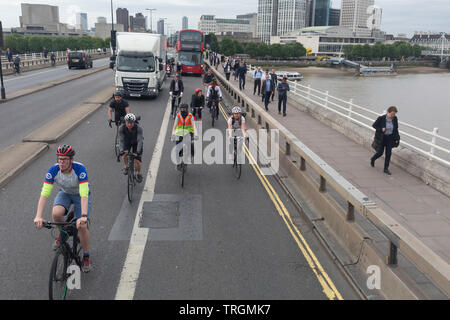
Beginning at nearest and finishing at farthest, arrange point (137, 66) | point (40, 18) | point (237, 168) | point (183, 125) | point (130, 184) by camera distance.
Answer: point (130, 184) < point (183, 125) < point (237, 168) < point (137, 66) < point (40, 18)

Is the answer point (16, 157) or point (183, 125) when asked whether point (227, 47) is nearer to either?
point (16, 157)

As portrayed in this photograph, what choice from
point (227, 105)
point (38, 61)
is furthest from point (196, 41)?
point (38, 61)

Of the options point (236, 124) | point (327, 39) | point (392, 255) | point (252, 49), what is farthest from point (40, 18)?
point (392, 255)

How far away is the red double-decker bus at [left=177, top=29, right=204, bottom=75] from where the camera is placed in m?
39.3

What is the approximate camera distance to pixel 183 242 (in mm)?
6566

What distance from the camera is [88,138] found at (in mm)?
13742

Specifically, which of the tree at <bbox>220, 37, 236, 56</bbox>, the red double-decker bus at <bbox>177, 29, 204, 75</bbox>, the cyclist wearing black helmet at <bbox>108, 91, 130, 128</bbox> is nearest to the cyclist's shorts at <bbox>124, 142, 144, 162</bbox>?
the cyclist wearing black helmet at <bbox>108, 91, 130, 128</bbox>

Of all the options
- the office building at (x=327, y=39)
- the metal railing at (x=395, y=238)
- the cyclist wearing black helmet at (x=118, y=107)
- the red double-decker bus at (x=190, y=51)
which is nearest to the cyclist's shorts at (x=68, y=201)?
the metal railing at (x=395, y=238)

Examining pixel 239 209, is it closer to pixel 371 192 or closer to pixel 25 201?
pixel 371 192

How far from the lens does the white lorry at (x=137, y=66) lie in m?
22.0

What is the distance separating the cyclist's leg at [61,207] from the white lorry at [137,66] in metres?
17.4

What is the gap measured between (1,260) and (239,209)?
411cm

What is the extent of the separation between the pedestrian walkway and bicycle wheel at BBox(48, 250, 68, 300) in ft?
16.6

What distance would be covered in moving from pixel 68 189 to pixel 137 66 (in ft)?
60.1
